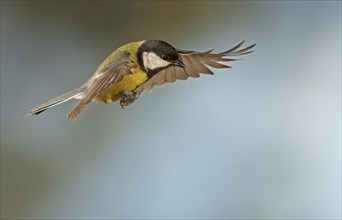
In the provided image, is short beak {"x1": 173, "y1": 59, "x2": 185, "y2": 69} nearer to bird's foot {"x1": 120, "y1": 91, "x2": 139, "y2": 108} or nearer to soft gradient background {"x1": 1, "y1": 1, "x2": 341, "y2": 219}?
bird's foot {"x1": 120, "y1": 91, "x2": 139, "y2": 108}

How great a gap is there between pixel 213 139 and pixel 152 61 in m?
1.20

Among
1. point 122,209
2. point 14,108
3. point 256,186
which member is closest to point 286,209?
point 256,186

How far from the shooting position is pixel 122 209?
5.71 ft

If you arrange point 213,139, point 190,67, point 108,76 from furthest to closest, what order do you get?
point 213,139, point 190,67, point 108,76

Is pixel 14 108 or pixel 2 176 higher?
pixel 14 108

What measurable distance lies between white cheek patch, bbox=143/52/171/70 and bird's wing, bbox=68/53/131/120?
0.07ft

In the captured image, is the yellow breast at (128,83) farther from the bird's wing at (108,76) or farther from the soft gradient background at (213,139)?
the soft gradient background at (213,139)

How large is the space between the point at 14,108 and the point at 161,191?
0.62 metres

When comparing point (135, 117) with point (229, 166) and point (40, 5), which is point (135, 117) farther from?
point (40, 5)

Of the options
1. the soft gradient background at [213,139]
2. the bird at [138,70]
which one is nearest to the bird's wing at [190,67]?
the bird at [138,70]

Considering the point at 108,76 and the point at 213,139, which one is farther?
the point at 213,139

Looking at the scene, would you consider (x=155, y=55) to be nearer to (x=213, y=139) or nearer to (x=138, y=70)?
(x=138, y=70)

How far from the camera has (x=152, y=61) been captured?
59 cm

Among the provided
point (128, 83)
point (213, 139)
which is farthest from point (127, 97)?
point (213, 139)
